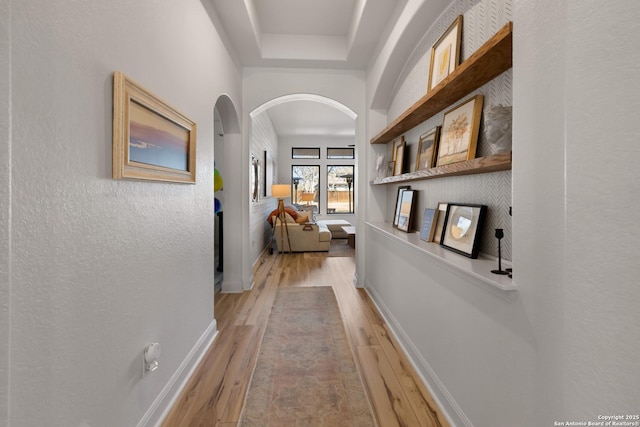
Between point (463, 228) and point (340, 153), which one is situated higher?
point (340, 153)

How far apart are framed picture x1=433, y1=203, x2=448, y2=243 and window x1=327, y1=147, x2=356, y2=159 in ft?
26.0

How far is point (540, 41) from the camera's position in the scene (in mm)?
1032

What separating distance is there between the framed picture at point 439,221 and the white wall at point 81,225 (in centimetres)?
169

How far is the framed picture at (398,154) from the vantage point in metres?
2.93

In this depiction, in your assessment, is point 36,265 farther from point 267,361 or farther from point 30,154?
point 267,361

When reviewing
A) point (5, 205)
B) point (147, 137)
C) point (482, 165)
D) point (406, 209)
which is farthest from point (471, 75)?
point (5, 205)

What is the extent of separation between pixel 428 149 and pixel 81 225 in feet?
6.84

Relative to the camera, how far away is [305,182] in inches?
387

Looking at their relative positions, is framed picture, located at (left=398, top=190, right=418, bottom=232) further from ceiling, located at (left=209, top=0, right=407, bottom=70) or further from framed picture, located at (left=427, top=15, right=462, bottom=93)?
ceiling, located at (left=209, top=0, right=407, bottom=70)

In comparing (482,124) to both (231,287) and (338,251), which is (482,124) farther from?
(338,251)

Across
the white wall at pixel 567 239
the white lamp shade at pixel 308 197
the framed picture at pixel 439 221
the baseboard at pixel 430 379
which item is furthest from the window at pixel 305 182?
the white wall at pixel 567 239

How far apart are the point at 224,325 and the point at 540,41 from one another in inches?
116

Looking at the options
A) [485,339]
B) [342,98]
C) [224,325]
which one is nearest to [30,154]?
[485,339]

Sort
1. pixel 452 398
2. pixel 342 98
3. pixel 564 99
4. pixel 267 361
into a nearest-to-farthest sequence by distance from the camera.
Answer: pixel 564 99 < pixel 452 398 < pixel 267 361 < pixel 342 98
